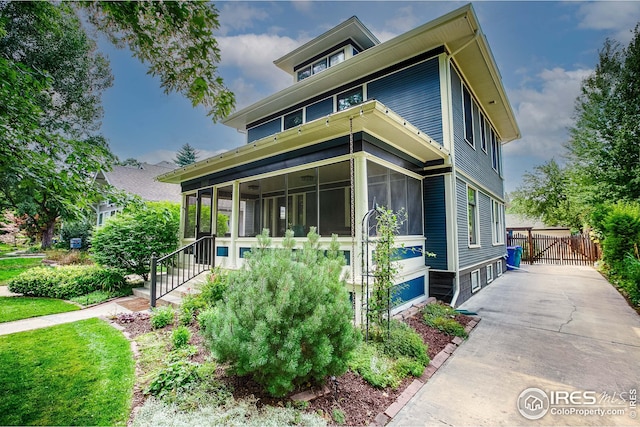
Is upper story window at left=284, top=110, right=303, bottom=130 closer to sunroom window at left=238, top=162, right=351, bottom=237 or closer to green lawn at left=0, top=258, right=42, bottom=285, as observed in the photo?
sunroom window at left=238, top=162, right=351, bottom=237

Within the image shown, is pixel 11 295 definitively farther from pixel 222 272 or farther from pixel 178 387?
pixel 178 387

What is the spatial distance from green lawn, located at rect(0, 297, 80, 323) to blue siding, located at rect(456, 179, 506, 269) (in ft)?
29.4

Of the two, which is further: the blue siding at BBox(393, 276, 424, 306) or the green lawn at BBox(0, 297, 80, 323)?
the green lawn at BBox(0, 297, 80, 323)

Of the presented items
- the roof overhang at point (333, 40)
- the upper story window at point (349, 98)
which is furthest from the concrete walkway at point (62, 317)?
the roof overhang at point (333, 40)

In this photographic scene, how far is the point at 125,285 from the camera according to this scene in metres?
7.81

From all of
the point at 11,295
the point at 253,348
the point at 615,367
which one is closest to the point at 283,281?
the point at 253,348

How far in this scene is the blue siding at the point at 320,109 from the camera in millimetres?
8688

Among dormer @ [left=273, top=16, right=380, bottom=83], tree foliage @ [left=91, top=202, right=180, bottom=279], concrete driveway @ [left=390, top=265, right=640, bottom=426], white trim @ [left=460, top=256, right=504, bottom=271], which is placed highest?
dormer @ [left=273, top=16, right=380, bottom=83]

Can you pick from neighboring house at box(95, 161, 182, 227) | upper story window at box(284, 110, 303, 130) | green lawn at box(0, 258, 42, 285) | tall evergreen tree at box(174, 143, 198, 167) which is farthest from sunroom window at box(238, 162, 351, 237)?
tall evergreen tree at box(174, 143, 198, 167)

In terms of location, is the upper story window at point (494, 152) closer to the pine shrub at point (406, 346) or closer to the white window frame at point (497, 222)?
the white window frame at point (497, 222)

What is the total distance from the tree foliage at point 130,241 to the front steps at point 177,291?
2.24 ft

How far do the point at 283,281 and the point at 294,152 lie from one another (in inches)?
152

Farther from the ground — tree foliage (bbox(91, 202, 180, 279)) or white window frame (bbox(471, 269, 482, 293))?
tree foliage (bbox(91, 202, 180, 279))

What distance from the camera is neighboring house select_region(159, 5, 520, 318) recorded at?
16.5 ft
